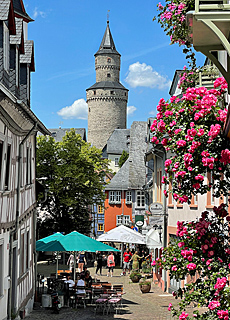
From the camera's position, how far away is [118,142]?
311 feet

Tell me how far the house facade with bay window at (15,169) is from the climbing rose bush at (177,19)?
3.00 metres

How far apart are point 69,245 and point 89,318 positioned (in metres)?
3.18

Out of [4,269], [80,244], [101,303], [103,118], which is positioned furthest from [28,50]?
[103,118]

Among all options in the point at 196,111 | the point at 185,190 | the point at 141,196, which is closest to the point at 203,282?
the point at 185,190

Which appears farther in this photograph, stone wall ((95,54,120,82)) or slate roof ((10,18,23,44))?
stone wall ((95,54,120,82))

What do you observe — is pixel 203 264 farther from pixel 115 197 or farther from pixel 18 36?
pixel 115 197

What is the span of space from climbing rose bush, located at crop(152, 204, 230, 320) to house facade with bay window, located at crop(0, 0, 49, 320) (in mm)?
3901

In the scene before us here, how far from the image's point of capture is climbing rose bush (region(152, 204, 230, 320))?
719 cm

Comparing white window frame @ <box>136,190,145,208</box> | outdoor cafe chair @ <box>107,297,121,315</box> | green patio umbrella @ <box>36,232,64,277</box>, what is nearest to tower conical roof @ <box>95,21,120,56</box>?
white window frame @ <box>136,190,145,208</box>

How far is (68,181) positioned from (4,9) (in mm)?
23578

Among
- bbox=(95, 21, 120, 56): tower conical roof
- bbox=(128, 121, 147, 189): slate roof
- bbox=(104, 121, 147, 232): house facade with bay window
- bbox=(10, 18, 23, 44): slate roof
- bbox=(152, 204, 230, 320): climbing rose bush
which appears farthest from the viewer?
bbox=(95, 21, 120, 56): tower conical roof

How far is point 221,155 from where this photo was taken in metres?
7.27

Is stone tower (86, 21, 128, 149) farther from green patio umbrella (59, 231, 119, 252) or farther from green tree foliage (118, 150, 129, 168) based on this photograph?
green patio umbrella (59, 231, 119, 252)

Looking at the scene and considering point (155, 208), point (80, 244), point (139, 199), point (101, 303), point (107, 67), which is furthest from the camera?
point (107, 67)
